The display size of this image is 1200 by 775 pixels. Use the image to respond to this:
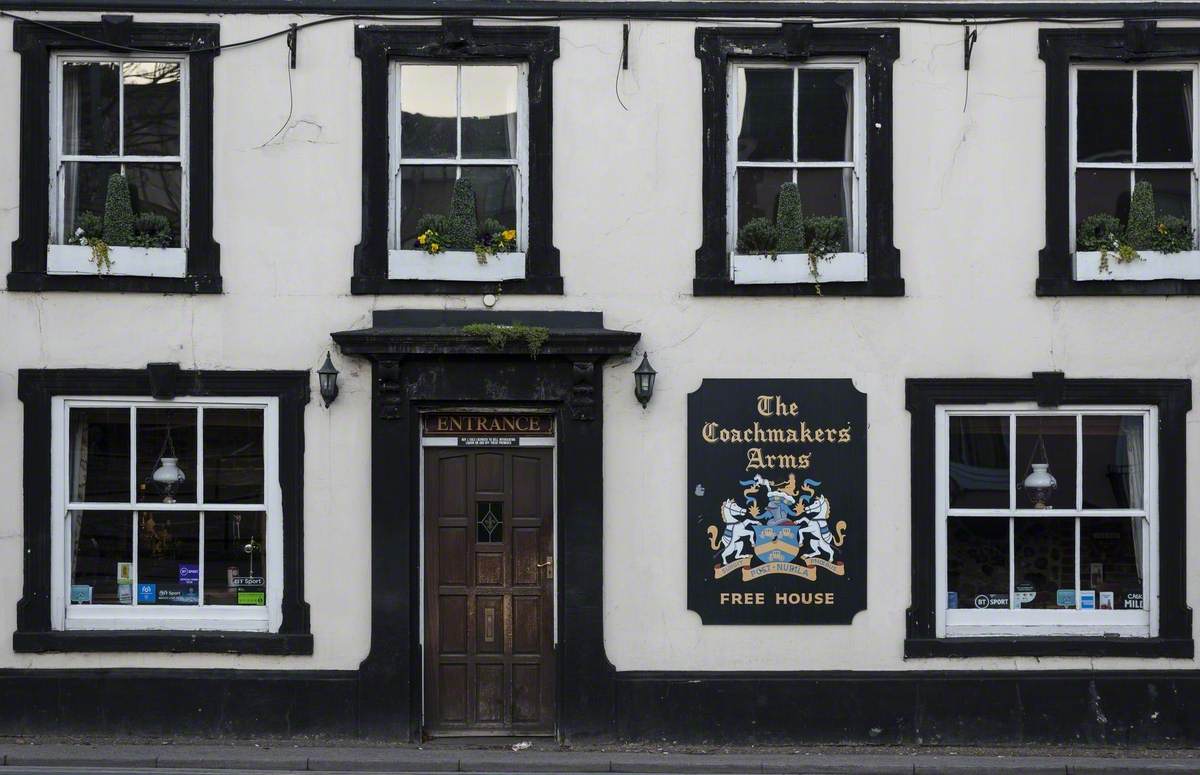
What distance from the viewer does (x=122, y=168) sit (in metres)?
11.6

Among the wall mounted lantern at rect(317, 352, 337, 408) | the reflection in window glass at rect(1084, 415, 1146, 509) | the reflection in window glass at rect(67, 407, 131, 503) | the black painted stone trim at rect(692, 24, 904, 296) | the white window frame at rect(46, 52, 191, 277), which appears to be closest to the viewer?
the wall mounted lantern at rect(317, 352, 337, 408)

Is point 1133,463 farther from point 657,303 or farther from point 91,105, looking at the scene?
point 91,105

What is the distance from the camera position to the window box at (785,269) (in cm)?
1138

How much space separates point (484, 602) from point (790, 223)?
3938 millimetres

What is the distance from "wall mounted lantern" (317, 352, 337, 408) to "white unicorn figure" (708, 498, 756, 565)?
3.20 m

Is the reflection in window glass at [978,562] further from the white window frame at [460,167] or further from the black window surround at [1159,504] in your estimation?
the white window frame at [460,167]

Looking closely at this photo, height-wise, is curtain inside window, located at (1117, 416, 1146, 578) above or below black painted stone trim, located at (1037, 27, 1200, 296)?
below

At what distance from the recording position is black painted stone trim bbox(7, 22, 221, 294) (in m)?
11.4

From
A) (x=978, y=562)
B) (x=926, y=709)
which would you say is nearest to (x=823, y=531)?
(x=978, y=562)

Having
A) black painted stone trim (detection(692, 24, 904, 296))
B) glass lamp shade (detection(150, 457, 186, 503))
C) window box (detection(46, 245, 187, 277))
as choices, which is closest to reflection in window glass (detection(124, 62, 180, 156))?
window box (detection(46, 245, 187, 277))

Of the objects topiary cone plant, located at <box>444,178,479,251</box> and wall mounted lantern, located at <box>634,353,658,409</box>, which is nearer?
wall mounted lantern, located at <box>634,353,658,409</box>

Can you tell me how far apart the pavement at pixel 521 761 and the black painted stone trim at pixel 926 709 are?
175 mm

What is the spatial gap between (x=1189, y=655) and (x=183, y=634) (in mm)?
8068

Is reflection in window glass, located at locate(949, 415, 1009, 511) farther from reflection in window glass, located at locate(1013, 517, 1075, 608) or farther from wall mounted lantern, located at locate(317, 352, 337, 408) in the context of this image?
wall mounted lantern, located at locate(317, 352, 337, 408)
